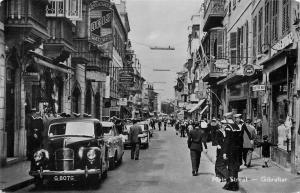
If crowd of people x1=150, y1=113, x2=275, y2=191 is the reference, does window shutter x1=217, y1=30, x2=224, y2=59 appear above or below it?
above

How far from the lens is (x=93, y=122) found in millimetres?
14227

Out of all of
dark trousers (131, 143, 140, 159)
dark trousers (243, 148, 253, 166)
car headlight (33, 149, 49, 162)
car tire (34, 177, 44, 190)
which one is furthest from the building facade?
car tire (34, 177, 44, 190)

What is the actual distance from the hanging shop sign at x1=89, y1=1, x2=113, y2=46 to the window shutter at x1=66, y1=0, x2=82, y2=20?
30.3 ft

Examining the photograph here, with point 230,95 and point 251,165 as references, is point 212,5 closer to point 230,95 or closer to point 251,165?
point 230,95

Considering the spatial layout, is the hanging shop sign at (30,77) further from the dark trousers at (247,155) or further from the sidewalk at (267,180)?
the sidewalk at (267,180)

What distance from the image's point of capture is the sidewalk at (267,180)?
12.1m

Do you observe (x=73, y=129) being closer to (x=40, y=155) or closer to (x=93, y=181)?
(x=93, y=181)

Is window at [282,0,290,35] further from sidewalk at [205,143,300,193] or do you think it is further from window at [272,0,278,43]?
sidewalk at [205,143,300,193]

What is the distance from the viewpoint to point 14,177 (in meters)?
13.8

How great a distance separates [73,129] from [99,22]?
21485mm

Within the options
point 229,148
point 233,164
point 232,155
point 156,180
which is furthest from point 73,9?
point 233,164

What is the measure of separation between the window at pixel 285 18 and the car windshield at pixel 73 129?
7158mm

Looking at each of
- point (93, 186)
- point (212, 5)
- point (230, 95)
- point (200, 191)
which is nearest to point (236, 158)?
point (200, 191)

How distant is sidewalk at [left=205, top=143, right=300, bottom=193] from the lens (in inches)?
477
